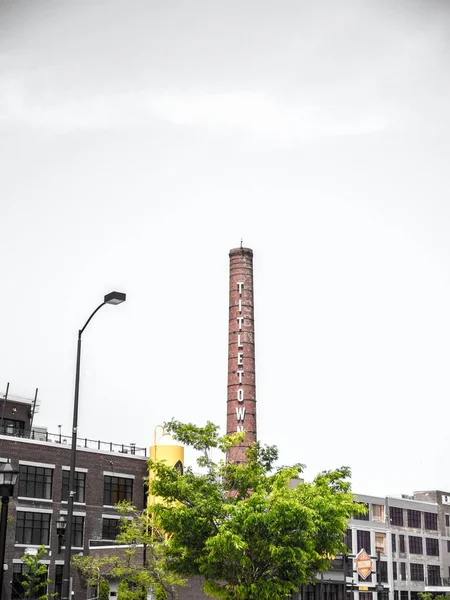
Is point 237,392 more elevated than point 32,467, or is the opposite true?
point 237,392

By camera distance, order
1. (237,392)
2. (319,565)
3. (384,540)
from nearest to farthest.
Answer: (319,565) → (237,392) → (384,540)

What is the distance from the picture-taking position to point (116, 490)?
218 feet

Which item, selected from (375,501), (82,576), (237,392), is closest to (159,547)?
(82,576)

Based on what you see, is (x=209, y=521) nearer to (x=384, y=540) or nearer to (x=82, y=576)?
(x=82, y=576)

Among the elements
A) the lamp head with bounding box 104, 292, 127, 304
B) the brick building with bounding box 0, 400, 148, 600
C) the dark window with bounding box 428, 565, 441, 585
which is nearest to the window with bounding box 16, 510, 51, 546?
the brick building with bounding box 0, 400, 148, 600

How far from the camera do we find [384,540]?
309 ft

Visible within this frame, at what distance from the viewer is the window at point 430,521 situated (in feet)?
338

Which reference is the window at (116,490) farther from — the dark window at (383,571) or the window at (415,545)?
the window at (415,545)

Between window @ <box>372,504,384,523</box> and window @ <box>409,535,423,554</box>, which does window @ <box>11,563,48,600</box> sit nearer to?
window @ <box>372,504,384,523</box>

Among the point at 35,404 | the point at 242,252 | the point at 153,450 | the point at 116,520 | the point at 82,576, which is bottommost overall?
the point at 82,576

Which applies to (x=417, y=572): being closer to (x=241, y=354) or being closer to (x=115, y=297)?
(x=241, y=354)

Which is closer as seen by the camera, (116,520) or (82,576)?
(82,576)

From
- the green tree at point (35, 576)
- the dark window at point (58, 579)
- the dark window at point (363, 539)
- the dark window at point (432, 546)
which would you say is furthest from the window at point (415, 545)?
the green tree at point (35, 576)

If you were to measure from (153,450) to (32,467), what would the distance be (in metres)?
9.04
